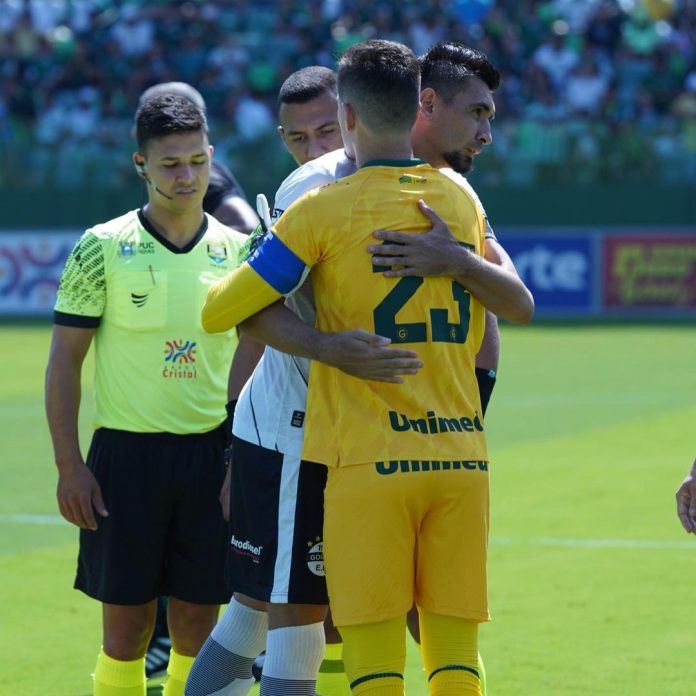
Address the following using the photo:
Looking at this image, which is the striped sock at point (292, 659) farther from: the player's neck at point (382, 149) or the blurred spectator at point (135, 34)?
the blurred spectator at point (135, 34)

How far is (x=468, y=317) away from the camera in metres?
3.62

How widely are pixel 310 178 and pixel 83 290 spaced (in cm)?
113

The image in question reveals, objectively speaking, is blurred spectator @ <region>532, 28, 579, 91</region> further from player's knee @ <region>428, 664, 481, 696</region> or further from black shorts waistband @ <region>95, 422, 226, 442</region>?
player's knee @ <region>428, 664, 481, 696</region>

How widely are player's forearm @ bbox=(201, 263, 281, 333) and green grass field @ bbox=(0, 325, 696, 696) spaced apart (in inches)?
93.4

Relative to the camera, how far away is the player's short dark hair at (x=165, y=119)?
15.6ft

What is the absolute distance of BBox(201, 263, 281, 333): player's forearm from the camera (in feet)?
A: 11.6

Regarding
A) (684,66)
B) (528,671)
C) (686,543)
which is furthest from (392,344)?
(684,66)

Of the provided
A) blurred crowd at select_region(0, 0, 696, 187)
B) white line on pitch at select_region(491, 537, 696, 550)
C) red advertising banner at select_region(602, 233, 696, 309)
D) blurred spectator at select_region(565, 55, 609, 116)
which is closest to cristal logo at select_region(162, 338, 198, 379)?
white line on pitch at select_region(491, 537, 696, 550)

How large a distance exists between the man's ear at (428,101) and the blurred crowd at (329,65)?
17.9 meters

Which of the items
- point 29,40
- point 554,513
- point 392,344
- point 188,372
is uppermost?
point 29,40

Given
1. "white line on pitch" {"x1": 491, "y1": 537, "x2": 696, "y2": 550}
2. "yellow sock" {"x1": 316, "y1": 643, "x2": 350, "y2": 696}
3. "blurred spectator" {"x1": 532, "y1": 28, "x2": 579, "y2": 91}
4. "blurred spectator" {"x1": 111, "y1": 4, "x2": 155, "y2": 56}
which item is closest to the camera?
"yellow sock" {"x1": 316, "y1": 643, "x2": 350, "y2": 696}

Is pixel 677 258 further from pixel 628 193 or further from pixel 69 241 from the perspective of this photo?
pixel 69 241

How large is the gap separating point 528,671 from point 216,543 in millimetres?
1661

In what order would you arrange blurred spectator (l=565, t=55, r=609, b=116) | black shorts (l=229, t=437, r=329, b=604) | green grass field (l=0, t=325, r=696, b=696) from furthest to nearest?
blurred spectator (l=565, t=55, r=609, b=116), green grass field (l=0, t=325, r=696, b=696), black shorts (l=229, t=437, r=329, b=604)
